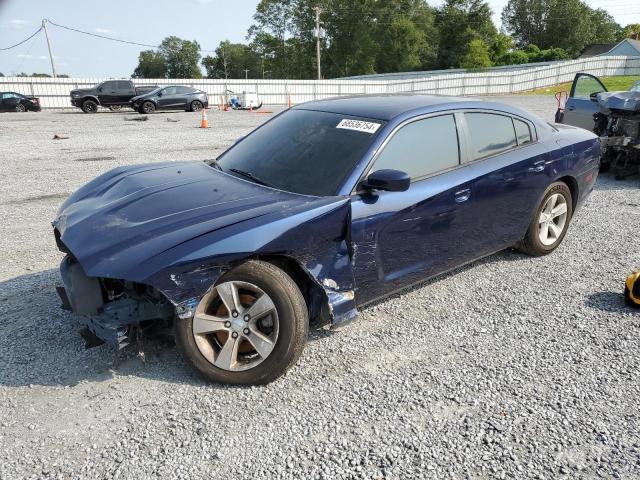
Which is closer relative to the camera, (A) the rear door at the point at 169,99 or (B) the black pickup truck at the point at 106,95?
(A) the rear door at the point at 169,99

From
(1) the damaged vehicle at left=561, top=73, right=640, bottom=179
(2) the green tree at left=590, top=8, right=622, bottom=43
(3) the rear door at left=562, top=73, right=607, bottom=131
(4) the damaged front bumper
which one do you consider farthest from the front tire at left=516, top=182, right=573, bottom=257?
(2) the green tree at left=590, top=8, right=622, bottom=43

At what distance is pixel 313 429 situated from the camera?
102 inches

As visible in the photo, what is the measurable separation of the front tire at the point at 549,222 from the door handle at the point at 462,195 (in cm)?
Answer: 117

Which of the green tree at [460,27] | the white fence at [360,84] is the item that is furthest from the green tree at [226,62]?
the white fence at [360,84]

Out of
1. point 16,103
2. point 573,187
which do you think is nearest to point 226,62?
point 16,103

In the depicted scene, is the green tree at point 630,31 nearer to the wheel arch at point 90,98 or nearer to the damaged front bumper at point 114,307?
the wheel arch at point 90,98

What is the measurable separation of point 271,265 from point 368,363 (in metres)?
0.90

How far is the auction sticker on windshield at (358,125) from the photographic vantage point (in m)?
3.51

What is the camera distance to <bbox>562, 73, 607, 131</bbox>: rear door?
28.6 feet

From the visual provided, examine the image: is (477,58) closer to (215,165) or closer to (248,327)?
(215,165)

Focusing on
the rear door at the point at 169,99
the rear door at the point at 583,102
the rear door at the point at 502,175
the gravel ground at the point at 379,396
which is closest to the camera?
the gravel ground at the point at 379,396

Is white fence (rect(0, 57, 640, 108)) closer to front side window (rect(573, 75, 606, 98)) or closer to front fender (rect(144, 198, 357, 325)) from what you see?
front side window (rect(573, 75, 606, 98))

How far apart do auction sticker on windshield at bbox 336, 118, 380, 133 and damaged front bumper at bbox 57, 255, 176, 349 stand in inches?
69.0

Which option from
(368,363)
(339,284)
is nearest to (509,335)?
(368,363)
